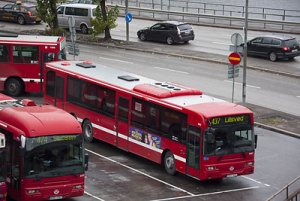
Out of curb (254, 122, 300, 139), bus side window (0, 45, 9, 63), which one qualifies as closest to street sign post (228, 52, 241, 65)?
curb (254, 122, 300, 139)

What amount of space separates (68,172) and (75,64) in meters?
9.82

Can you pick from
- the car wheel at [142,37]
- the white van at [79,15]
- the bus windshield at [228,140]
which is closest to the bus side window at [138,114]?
the bus windshield at [228,140]

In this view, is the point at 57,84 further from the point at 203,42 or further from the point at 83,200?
the point at 203,42

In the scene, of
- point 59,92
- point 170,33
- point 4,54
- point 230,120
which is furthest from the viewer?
point 170,33

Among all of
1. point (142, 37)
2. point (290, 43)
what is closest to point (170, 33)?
point (142, 37)

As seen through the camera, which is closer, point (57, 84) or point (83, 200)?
point (83, 200)

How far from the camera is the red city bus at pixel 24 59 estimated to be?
116 feet

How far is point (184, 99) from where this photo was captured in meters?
24.8

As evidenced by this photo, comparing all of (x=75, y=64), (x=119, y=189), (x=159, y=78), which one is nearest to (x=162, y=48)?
(x=159, y=78)

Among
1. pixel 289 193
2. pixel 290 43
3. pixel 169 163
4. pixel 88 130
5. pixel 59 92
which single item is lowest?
pixel 289 193

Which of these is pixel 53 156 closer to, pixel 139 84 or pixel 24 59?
pixel 139 84

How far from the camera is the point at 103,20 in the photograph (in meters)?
51.4

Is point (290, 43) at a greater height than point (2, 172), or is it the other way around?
point (290, 43)

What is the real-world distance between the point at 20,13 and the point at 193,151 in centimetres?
3774
